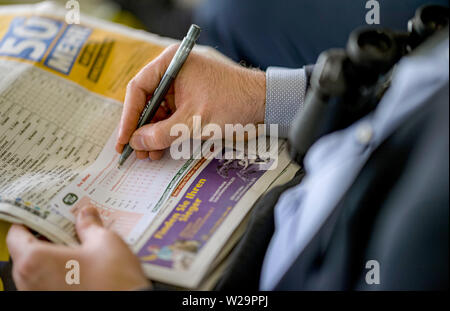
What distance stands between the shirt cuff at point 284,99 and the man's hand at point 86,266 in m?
0.32

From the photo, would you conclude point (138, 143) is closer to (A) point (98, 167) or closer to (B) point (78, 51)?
(A) point (98, 167)

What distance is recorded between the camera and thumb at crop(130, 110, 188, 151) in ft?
1.98

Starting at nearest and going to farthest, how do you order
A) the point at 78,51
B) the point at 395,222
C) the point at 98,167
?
the point at 395,222 → the point at 98,167 → the point at 78,51

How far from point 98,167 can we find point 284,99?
30 cm

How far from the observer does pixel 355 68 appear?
39 cm

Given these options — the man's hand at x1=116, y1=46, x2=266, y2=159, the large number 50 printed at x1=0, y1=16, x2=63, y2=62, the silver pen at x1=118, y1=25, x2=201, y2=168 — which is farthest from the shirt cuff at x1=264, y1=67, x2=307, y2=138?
the large number 50 printed at x1=0, y1=16, x2=63, y2=62

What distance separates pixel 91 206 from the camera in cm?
55

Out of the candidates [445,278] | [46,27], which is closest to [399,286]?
[445,278]

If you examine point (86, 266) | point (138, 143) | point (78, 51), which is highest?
point (78, 51)

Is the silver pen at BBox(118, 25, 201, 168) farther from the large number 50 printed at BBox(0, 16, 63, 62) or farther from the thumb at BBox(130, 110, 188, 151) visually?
the large number 50 printed at BBox(0, 16, 63, 62)

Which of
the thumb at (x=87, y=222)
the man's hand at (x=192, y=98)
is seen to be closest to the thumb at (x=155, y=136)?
the man's hand at (x=192, y=98)

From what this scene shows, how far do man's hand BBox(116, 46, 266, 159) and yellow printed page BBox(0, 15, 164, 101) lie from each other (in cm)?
10

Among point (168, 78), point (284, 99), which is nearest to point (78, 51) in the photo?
point (168, 78)

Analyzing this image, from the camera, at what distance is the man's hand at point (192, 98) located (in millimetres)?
621
